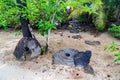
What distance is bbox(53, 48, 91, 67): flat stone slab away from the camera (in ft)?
18.4

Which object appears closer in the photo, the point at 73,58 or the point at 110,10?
the point at 73,58

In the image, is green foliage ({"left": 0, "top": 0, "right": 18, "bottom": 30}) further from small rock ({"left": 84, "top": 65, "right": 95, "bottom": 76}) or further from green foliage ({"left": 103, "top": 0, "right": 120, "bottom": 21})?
green foliage ({"left": 103, "top": 0, "right": 120, "bottom": 21})

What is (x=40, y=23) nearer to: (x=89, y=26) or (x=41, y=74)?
(x=41, y=74)

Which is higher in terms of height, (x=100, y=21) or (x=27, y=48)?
(x=100, y=21)

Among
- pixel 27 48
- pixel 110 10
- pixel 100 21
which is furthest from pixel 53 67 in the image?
pixel 110 10

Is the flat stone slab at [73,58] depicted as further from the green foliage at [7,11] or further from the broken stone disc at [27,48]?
the green foliage at [7,11]

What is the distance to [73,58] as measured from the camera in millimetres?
5676

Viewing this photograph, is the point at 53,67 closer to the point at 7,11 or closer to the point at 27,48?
the point at 27,48

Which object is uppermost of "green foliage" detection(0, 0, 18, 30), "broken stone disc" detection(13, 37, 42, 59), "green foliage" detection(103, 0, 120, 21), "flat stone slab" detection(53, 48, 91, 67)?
"green foliage" detection(0, 0, 18, 30)

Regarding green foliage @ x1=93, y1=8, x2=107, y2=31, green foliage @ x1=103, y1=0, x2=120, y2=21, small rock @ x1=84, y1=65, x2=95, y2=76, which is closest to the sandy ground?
small rock @ x1=84, y1=65, x2=95, y2=76

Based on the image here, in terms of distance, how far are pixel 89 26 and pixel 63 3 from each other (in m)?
3.06

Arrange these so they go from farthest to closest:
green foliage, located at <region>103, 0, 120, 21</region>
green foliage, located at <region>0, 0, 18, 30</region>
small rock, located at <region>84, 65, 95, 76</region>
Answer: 1. green foliage, located at <region>103, 0, 120, 21</region>
2. small rock, located at <region>84, 65, 95, 76</region>
3. green foliage, located at <region>0, 0, 18, 30</region>

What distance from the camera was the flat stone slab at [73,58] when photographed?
5602mm

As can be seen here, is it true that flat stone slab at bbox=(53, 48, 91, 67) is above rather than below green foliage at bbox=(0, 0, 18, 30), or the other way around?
below
